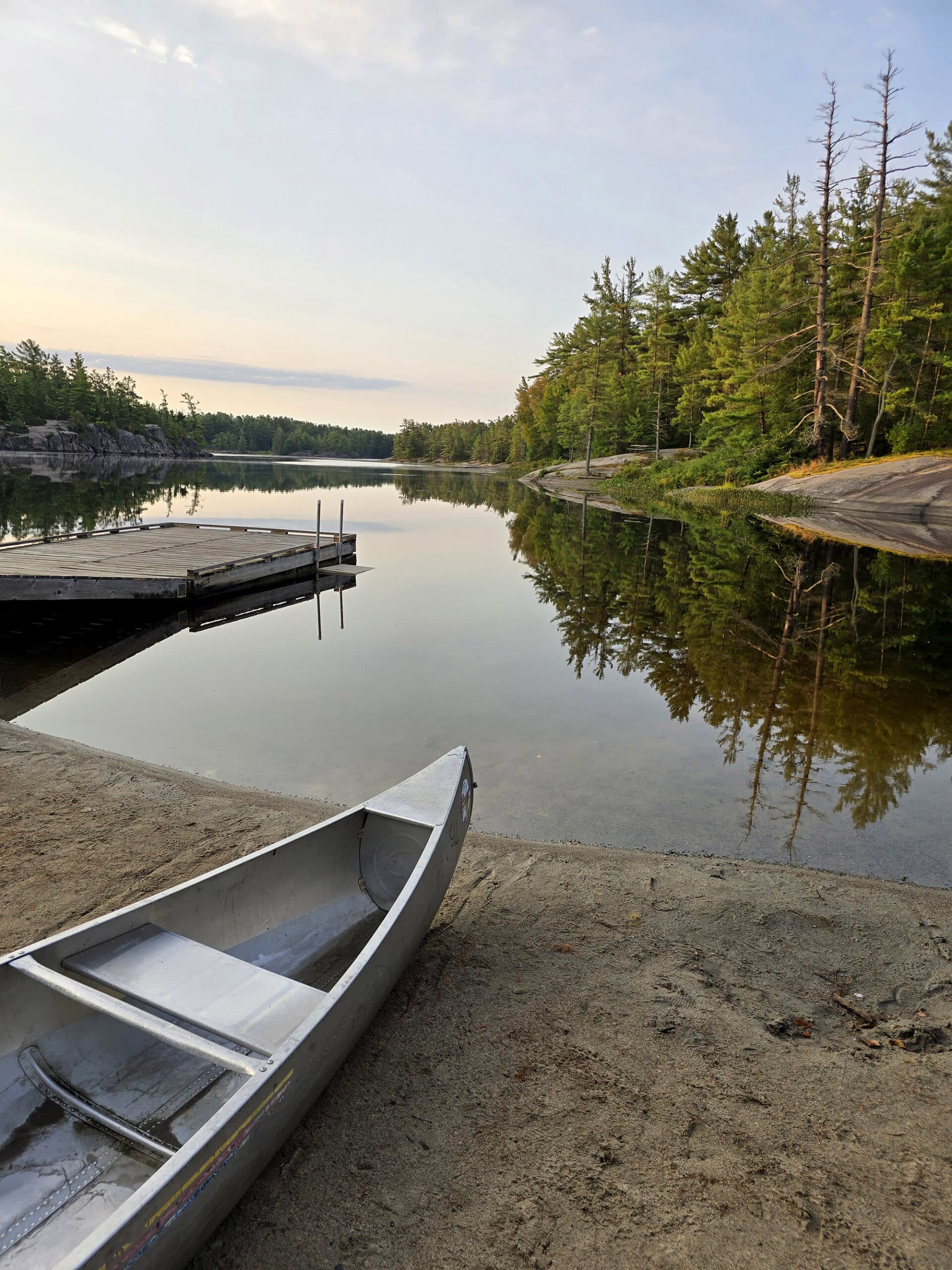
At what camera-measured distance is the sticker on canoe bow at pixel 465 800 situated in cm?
446

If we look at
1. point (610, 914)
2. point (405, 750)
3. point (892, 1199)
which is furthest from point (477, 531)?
point (892, 1199)

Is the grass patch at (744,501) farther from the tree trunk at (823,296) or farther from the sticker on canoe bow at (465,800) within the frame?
the sticker on canoe bow at (465,800)

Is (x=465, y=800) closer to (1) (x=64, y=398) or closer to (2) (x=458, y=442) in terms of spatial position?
(1) (x=64, y=398)

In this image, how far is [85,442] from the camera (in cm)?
9912

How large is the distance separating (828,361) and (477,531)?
2253 cm

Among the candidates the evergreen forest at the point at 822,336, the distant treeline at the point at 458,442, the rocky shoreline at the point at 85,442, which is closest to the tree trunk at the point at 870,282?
the evergreen forest at the point at 822,336

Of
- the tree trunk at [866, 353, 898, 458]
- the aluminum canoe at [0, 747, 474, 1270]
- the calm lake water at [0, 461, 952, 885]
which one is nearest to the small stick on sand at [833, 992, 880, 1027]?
the calm lake water at [0, 461, 952, 885]

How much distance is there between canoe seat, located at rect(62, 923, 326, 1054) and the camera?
279 cm

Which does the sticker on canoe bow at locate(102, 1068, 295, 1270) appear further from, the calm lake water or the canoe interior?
the calm lake water

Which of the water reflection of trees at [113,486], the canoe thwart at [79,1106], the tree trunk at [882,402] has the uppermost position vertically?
the tree trunk at [882,402]

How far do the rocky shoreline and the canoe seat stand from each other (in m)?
101

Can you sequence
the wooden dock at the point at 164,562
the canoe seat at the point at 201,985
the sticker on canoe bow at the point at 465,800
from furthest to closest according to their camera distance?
the wooden dock at the point at 164,562 → the sticker on canoe bow at the point at 465,800 → the canoe seat at the point at 201,985

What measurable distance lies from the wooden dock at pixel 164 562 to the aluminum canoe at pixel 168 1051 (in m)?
10.7

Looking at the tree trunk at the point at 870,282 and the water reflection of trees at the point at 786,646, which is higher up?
the tree trunk at the point at 870,282
